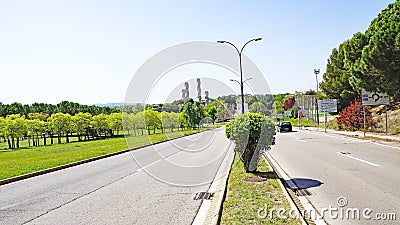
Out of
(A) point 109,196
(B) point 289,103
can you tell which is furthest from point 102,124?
(A) point 109,196

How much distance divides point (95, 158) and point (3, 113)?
267 feet

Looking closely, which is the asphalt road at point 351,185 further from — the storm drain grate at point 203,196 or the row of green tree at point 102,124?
the row of green tree at point 102,124

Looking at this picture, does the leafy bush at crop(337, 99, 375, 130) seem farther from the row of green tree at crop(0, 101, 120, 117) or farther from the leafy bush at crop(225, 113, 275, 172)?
the row of green tree at crop(0, 101, 120, 117)

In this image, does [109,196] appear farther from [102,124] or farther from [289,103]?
[289,103]

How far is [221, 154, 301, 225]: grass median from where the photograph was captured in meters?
6.60

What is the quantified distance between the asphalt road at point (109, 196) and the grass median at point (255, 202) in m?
0.82

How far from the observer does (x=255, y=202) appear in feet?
26.1

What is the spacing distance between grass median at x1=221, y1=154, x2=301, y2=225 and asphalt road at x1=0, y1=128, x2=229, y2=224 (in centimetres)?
82

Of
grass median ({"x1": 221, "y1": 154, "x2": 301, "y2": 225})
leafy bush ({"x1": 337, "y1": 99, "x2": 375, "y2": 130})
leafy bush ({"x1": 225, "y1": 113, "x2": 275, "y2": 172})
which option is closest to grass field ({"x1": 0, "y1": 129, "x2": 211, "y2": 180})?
leafy bush ({"x1": 225, "y1": 113, "x2": 275, "y2": 172})

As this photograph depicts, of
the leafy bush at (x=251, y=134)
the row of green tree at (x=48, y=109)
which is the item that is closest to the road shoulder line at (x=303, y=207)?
the leafy bush at (x=251, y=134)

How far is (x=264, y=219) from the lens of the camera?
6.57 meters

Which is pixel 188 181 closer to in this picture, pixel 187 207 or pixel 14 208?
pixel 187 207

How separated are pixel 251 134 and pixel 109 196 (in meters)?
4.45

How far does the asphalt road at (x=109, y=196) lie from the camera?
7855 millimetres
